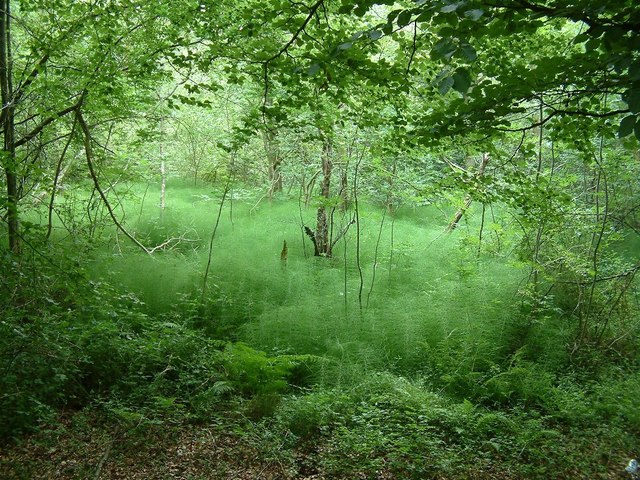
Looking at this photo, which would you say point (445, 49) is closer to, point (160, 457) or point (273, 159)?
point (160, 457)

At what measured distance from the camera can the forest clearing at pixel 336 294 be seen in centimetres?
348

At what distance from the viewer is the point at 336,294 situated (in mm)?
7906

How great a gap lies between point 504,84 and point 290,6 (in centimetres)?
158

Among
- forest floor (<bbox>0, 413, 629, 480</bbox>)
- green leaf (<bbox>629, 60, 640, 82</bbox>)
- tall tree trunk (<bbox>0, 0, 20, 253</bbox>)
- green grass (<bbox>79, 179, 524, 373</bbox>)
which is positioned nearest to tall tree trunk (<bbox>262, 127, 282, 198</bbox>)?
green grass (<bbox>79, 179, 524, 373</bbox>)

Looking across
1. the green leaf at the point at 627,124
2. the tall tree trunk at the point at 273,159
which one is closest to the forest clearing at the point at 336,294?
the green leaf at the point at 627,124

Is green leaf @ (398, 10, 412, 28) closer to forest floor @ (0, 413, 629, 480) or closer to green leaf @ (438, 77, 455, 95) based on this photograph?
green leaf @ (438, 77, 455, 95)

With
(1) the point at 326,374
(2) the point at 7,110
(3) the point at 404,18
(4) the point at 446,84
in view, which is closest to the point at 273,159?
(2) the point at 7,110

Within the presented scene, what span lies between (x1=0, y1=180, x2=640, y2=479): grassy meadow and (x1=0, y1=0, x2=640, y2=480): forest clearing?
0.10ft

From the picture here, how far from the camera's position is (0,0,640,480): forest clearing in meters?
3.48

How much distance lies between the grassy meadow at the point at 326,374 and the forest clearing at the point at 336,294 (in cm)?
3

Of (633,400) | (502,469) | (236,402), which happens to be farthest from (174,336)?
(633,400)

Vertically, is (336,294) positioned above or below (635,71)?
below

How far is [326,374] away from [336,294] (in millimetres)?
2435

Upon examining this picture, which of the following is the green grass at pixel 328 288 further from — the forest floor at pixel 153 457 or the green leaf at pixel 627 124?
the green leaf at pixel 627 124
